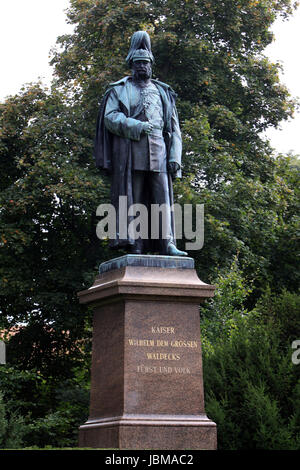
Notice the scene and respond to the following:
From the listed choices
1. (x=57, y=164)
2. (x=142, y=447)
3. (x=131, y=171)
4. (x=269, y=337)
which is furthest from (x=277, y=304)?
(x=57, y=164)

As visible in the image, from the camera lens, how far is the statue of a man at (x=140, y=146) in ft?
28.7

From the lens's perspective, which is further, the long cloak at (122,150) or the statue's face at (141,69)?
the statue's face at (141,69)

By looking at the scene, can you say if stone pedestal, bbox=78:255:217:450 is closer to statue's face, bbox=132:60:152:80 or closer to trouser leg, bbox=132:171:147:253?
trouser leg, bbox=132:171:147:253

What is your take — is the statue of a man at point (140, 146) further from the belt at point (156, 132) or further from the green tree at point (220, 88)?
the green tree at point (220, 88)

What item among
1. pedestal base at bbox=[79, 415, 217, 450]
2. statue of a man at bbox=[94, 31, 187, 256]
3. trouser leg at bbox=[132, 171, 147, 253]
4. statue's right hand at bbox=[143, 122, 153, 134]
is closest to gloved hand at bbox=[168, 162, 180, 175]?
statue of a man at bbox=[94, 31, 187, 256]

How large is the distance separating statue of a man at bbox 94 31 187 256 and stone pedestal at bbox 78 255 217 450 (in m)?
0.68

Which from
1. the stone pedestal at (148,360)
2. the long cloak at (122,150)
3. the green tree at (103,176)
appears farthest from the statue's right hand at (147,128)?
the green tree at (103,176)

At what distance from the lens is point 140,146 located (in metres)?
8.81

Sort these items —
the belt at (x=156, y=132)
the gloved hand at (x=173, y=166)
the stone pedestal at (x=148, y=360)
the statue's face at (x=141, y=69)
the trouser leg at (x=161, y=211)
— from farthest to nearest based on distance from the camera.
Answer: the statue's face at (x=141, y=69) < the gloved hand at (x=173, y=166) < the belt at (x=156, y=132) < the trouser leg at (x=161, y=211) < the stone pedestal at (x=148, y=360)

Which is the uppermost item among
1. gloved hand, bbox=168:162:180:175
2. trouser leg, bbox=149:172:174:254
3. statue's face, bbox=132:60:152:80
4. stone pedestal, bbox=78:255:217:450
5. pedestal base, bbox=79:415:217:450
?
statue's face, bbox=132:60:152:80

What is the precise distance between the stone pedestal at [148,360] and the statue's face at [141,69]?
8.22ft

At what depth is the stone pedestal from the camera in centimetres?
738

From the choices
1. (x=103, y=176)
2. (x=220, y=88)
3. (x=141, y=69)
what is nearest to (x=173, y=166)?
(x=141, y=69)

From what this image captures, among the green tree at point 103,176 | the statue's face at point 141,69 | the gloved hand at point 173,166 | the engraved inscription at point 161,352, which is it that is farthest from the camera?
the green tree at point 103,176
